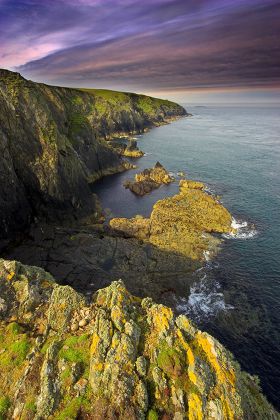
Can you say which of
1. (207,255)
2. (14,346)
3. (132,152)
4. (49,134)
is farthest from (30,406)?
(132,152)

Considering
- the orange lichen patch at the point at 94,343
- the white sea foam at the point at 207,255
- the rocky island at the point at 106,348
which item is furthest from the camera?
the white sea foam at the point at 207,255

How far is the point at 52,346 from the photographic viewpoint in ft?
68.4

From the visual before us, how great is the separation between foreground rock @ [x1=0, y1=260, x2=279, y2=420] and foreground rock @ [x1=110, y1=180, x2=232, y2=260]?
34.4 metres

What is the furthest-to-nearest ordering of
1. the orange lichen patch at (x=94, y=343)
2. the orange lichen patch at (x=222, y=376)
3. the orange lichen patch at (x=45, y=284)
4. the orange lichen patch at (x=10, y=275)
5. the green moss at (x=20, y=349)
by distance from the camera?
the orange lichen patch at (x=45, y=284)
the orange lichen patch at (x=10, y=275)
the green moss at (x=20, y=349)
the orange lichen patch at (x=94, y=343)
the orange lichen patch at (x=222, y=376)

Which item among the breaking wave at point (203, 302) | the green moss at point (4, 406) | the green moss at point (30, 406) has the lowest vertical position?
the breaking wave at point (203, 302)

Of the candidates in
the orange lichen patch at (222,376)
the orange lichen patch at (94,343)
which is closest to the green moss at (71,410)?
the orange lichen patch at (94,343)

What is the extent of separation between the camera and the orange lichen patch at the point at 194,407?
18531mm

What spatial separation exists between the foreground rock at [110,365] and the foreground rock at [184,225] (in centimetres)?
Result: 3437

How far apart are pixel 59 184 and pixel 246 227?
1670 inches

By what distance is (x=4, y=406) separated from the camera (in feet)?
61.2

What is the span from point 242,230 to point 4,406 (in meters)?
58.1

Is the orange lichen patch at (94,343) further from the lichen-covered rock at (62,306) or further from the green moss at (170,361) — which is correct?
the green moss at (170,361)

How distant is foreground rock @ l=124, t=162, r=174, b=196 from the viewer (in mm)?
96344

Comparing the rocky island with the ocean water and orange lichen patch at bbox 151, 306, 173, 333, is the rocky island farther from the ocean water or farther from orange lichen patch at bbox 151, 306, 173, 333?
the ocean water
